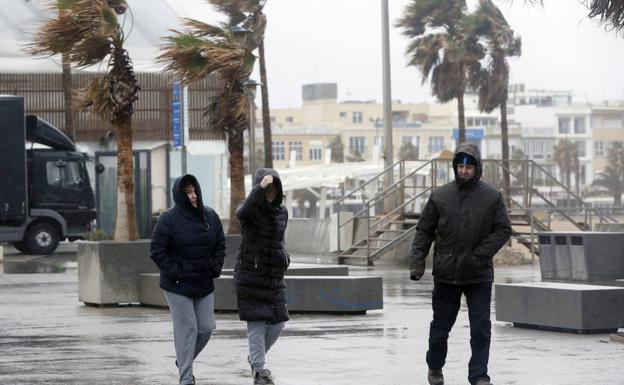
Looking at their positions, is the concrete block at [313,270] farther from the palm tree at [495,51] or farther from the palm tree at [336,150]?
the palm tree at [336,150]

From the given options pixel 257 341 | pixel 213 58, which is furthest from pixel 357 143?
pixel 257 341

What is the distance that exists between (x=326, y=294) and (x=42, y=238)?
20967 millimetres

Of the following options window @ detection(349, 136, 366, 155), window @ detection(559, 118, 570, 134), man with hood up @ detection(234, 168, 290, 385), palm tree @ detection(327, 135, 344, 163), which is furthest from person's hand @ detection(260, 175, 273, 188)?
A: window @ detection(559, 118, 570, 134)

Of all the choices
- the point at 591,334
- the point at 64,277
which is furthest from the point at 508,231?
the point at 64,277

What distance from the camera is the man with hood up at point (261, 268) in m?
10.7

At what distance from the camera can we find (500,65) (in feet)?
186

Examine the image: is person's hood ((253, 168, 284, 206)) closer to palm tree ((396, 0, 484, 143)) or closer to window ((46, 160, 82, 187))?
window ((46, 160, 82, 187))

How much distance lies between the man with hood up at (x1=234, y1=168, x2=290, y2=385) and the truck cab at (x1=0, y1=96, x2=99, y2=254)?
24379 millimetres

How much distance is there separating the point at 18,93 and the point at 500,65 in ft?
65.9

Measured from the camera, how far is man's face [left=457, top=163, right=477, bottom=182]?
1025 cm

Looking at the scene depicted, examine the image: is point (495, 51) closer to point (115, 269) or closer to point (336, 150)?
point (115, 269)

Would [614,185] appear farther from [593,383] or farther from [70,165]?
[593,383]

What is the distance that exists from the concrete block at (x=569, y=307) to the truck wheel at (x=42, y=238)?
2319 cm

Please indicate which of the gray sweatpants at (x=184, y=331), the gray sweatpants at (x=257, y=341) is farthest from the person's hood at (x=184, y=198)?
the gray sweatpants at (x=257, y=341)
